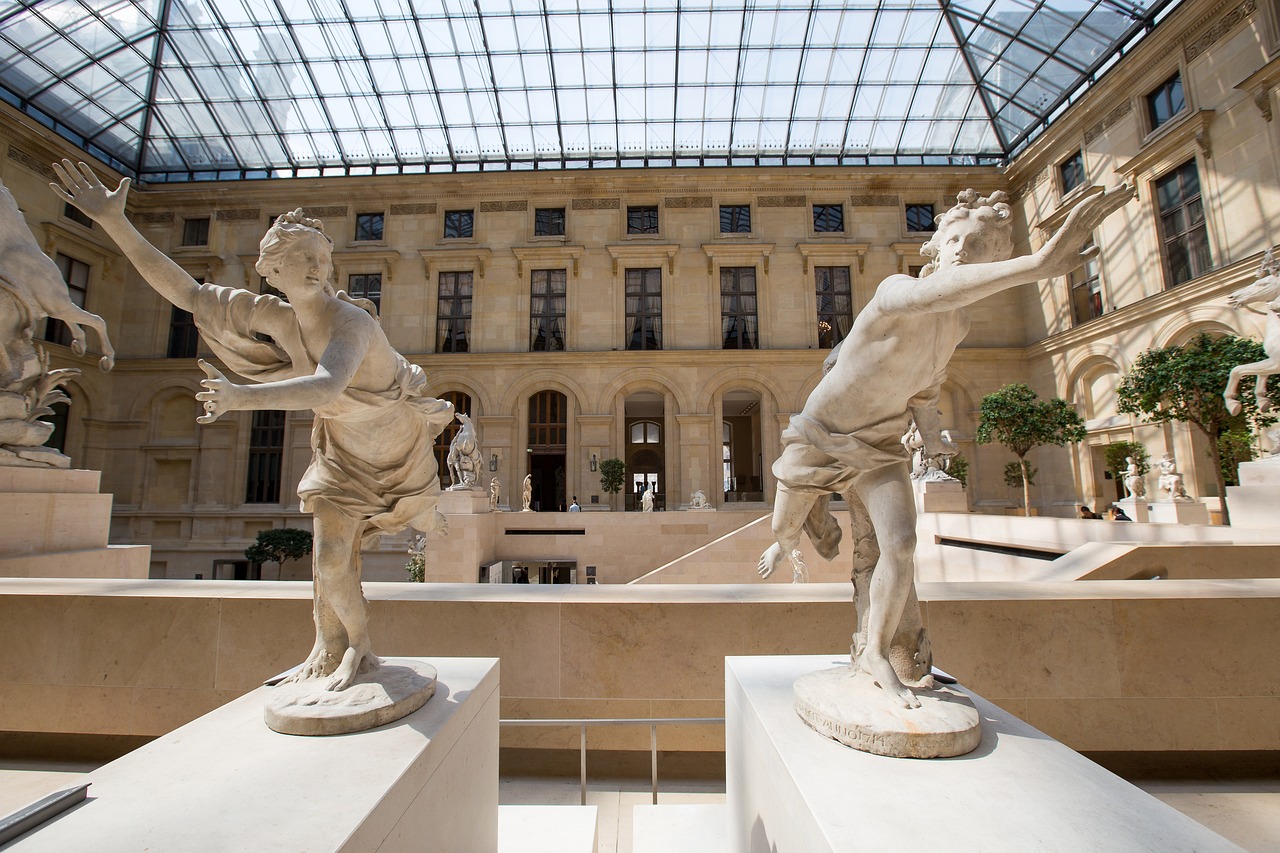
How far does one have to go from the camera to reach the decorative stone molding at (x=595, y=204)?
24594mm

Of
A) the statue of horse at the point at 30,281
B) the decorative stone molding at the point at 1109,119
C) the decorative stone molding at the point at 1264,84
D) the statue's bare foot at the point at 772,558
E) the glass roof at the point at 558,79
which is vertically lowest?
the statue's bare foot at the point at 772,558

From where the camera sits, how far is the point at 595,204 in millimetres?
24594

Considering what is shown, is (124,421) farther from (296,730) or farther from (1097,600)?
(1097,600)

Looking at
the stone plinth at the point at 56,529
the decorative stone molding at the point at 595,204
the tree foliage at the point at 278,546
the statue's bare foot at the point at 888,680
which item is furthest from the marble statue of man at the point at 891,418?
the decorative stone molding at the point at 595,204

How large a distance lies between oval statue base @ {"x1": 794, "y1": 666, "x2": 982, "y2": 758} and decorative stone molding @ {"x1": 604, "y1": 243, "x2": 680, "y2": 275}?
23.0m

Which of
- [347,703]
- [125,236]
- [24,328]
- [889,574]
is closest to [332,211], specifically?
[24,328]

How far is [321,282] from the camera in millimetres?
2699

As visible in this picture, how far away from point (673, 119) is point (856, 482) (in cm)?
2531

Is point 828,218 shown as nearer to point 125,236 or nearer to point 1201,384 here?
point 1201,384

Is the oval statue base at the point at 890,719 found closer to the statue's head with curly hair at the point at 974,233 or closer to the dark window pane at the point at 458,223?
the statue's head with curly hair at the point at 974,233

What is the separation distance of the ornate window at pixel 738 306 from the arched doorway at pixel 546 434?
24.5 ft

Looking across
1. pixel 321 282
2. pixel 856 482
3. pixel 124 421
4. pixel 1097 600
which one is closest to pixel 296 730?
pixel 321 282

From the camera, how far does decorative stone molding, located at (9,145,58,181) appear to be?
2042 centimetres

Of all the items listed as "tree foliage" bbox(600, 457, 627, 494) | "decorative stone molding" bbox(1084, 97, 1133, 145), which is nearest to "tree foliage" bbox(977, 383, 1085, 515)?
"decorative stone molding" bbox(1084, 97, 1133, 145)
